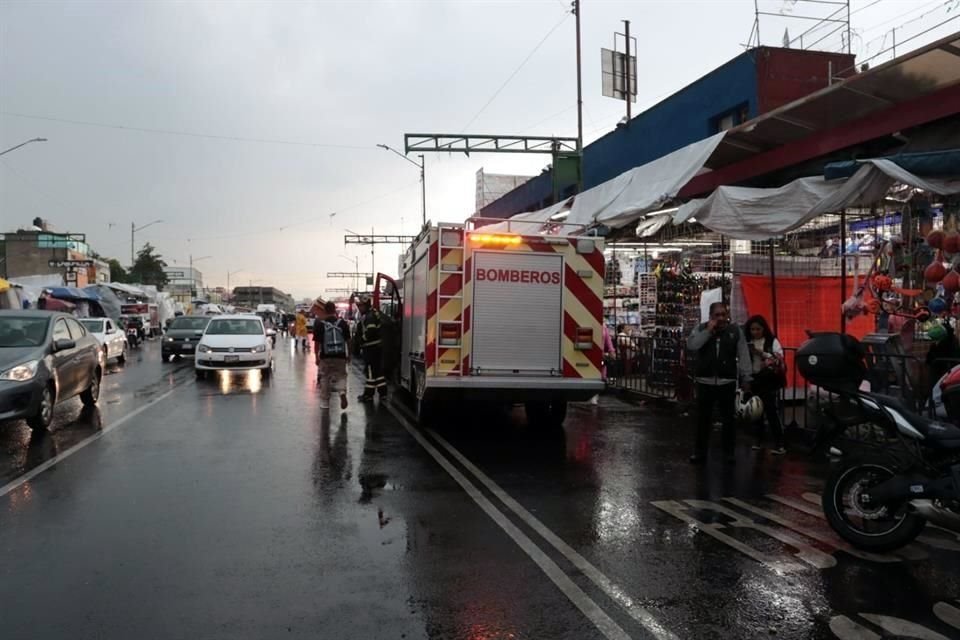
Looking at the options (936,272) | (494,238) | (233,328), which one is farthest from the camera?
(233,328)

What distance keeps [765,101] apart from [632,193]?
27.5 ft

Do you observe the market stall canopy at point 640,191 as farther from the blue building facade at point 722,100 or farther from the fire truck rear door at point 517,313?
the blue building facade at point 722,100

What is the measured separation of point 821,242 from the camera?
12.7 metres

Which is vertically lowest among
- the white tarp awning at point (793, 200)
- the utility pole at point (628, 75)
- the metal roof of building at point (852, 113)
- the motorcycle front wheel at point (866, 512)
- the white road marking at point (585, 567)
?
the white road marking at point (585, 567)

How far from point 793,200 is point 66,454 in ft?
29.2

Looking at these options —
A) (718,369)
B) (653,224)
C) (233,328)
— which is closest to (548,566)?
(718,369)

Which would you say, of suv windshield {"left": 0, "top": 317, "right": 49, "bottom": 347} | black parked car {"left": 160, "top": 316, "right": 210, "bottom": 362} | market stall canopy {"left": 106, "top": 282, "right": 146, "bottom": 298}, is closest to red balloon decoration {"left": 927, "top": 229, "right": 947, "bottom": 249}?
suv windshield {"left": 0, "top": 317, "right": 49, "bottom": 347}

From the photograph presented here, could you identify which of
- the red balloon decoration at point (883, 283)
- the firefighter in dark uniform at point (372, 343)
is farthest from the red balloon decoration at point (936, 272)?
the firefighter in dark uniform at point (372, 343)

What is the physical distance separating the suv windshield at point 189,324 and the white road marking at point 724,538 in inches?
870

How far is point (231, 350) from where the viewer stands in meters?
17.6

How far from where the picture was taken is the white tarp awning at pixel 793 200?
7.32m

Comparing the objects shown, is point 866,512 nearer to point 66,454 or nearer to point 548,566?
point 548,566

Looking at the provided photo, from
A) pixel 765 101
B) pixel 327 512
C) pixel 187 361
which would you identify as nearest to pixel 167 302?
pixel 187 361

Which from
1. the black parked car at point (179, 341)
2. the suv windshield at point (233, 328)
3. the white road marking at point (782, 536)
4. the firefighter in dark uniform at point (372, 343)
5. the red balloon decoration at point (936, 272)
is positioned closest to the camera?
the white road marking at point (782, 536)
